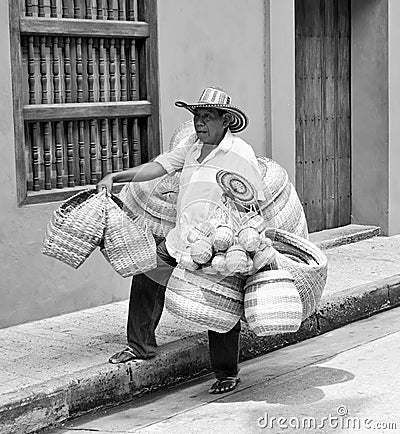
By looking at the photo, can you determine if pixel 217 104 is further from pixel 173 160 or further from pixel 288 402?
pixel 288 402

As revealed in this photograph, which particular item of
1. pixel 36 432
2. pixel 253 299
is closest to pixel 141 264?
pixel 253 299

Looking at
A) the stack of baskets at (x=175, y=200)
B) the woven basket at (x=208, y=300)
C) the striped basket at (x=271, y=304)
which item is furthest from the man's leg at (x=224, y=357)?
the stack of baskets at (x=175, y=200)

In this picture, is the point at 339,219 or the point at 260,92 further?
the point at 339,219

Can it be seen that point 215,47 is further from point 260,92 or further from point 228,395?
point 228,395

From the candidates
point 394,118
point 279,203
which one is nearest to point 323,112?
point 394,118

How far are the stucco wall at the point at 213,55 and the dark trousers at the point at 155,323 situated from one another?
2.40 meters

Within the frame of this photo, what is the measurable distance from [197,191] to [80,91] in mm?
2312

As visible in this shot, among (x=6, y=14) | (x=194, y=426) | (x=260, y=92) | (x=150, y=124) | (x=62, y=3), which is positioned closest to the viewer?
(x=194, y=426)

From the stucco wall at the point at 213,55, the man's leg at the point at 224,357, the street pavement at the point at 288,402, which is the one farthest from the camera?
the stucco wall at the point at 213,55

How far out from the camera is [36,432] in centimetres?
618

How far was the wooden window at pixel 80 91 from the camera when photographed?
Result: 26.2 feet

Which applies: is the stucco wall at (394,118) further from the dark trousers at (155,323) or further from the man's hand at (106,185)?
the man's hand at (106,185)

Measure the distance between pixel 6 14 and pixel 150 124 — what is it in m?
1.70

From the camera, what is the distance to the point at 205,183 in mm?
6445
